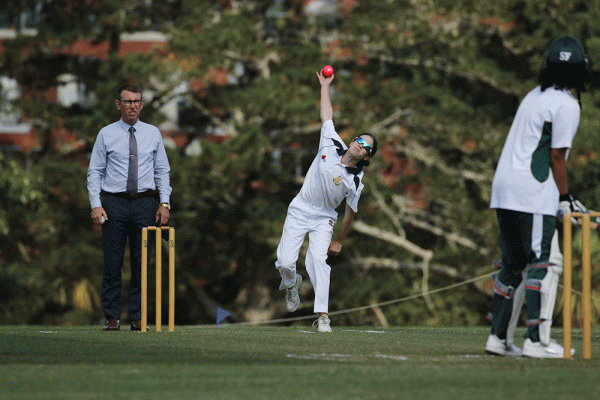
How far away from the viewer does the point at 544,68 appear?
21.0 ft

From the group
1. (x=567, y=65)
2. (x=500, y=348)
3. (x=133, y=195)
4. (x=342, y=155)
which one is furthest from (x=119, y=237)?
(x=567, y=65)

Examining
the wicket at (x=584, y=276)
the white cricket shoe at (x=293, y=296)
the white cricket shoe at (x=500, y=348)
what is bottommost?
the white cricket shoe at (x=293, y=296)

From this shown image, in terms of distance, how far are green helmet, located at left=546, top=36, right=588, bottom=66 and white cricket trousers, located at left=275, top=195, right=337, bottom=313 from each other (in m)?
3.46

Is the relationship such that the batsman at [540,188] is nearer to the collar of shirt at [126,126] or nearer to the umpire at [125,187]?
the umpire at [125,187]

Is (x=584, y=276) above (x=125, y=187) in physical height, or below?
below

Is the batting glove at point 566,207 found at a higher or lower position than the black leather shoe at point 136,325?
higher

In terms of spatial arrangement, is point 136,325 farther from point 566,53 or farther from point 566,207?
point 566,53

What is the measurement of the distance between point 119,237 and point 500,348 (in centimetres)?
379

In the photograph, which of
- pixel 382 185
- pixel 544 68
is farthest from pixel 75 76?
pixel 544 68

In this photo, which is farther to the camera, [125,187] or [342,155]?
[342,155]

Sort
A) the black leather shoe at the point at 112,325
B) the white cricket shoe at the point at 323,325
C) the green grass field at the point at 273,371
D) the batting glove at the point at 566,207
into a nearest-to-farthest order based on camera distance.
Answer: the green grass field at the point at 273,371, the batting glove at the point at 566,207, the black leather shoe at the point at 112,325, the white cricket shoe at the point at 323,325

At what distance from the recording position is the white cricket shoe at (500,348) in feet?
21.1

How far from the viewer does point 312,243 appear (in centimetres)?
937

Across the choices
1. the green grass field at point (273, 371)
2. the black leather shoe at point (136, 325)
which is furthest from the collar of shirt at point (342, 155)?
the black leather shoe at point (136, 325)
